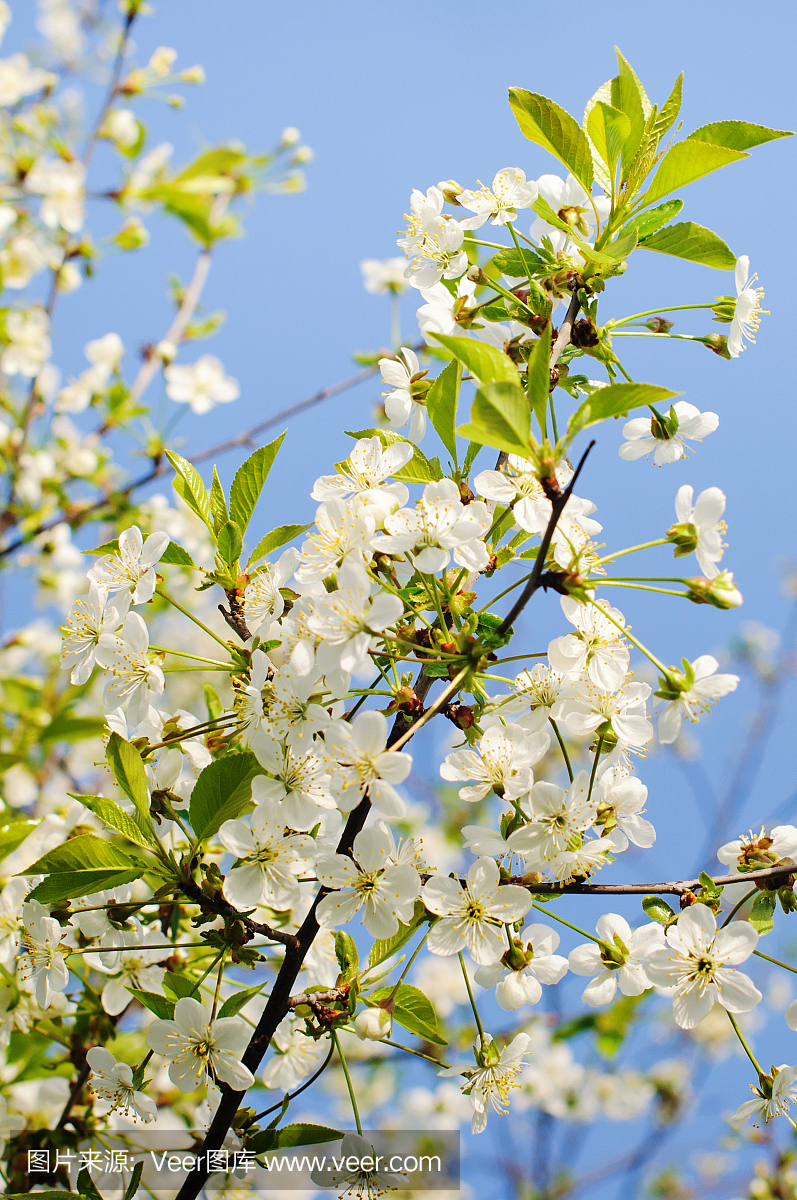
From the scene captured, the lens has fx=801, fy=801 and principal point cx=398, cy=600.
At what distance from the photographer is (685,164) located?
1273 millimetres

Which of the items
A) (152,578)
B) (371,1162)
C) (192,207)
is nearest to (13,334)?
(192,207)

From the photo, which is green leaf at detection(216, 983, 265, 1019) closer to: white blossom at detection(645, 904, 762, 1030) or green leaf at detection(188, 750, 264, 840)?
green leaf at detection(188, 750, 264, 840)

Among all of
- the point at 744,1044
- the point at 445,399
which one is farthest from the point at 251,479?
the point at 744,1044

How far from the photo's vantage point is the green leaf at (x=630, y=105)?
131 cm

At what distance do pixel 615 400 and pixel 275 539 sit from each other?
1.99 ft

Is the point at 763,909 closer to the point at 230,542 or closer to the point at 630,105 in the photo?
the point at 230,542

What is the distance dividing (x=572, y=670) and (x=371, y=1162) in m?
0.82

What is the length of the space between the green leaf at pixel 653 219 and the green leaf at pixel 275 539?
0.72m

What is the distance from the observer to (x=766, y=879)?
116 centimetres

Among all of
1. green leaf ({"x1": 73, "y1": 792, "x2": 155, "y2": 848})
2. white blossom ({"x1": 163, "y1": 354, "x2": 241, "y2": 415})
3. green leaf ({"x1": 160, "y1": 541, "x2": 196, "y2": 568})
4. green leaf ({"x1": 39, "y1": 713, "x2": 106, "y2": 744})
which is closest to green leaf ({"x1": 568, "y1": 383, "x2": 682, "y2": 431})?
green leaf ({"x1": 160, "y1": 541, "x2": 196, "y2": 568})

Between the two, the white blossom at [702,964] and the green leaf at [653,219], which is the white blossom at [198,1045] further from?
the green leaf at [653,219]

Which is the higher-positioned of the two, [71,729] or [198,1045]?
[71,729]

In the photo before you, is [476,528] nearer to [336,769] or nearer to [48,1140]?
[336,769]

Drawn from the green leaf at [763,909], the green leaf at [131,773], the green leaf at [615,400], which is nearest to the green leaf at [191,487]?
the green leaf at [131,773]
